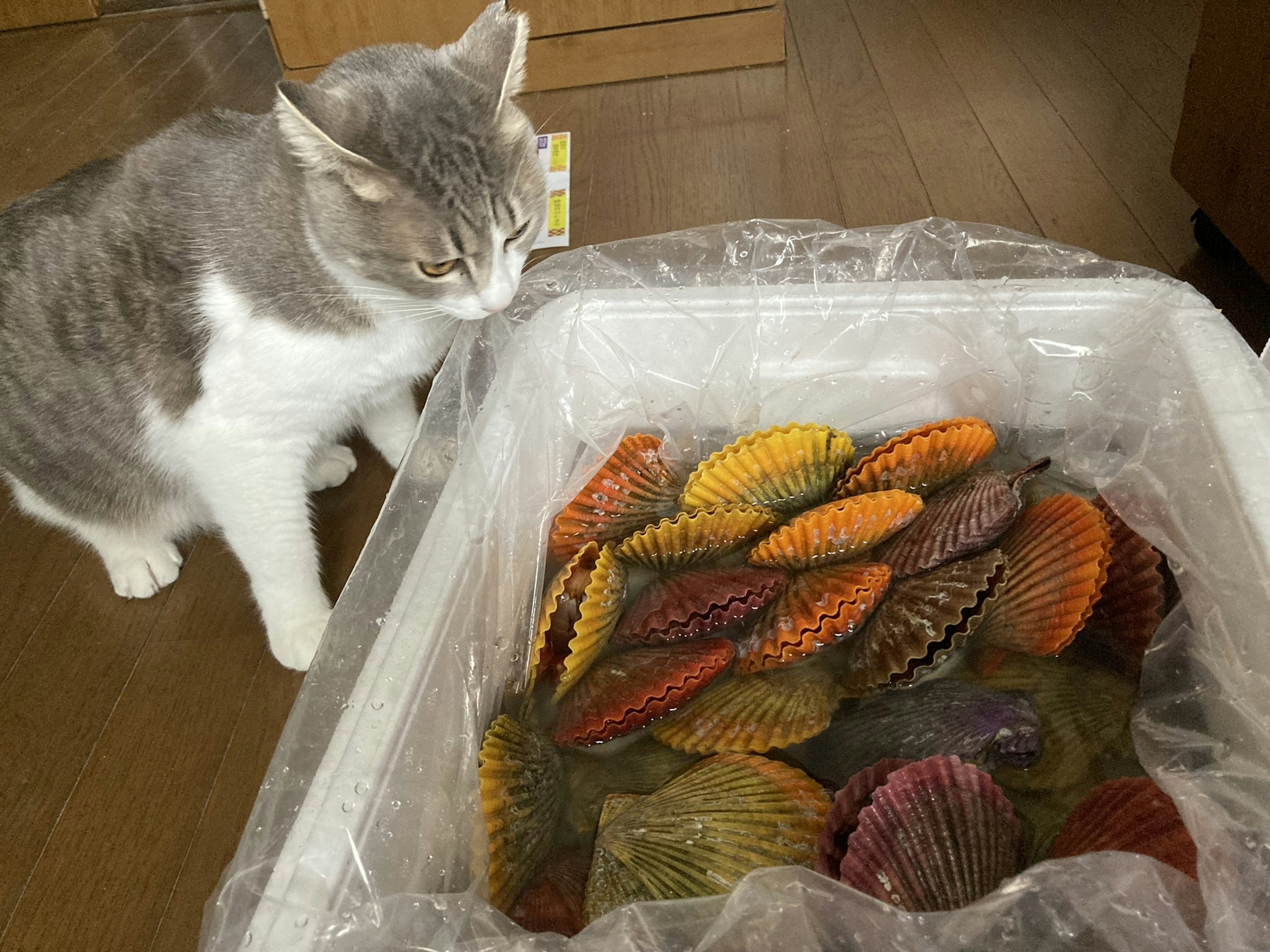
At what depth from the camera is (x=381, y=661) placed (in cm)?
46

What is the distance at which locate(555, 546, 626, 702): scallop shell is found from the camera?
54 cm

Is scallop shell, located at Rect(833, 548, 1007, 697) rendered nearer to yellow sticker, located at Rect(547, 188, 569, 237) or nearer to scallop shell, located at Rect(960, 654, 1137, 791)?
scallop shell, located at Rect(960, 654, 1137, 791)

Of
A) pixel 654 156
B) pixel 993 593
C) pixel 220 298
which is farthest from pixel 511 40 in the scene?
pixel 654 156

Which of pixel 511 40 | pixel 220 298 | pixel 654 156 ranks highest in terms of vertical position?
pixel 511 40

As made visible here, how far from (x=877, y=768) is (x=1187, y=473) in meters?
0.24

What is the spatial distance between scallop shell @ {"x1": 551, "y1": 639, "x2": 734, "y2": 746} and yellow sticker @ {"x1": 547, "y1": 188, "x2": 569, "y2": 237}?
0.81 m

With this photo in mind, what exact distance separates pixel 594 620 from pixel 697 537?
0.09m

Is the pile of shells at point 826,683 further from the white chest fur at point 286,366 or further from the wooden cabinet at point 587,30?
the wooden cabinet at point 587,30

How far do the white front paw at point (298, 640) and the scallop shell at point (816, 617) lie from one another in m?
0.39

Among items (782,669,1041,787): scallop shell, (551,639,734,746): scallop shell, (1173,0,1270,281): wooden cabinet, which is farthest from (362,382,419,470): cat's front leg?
(1173,0,1270,281): wooden cabinet

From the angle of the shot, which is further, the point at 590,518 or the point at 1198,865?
the point at 590,518

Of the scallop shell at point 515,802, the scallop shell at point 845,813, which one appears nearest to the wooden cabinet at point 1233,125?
the scallop shell at point 845,813

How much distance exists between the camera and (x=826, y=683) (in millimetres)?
543

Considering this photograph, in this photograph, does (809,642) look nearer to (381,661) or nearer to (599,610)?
(599,610)
